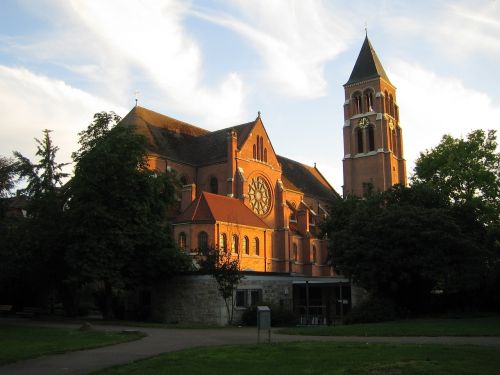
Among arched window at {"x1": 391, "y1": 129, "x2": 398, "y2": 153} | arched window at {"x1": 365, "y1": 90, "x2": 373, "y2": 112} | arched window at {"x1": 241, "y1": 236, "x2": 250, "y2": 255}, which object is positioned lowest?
arched window at {"x1": 241, "y1": 236, "x2": 250, "y2": 255}

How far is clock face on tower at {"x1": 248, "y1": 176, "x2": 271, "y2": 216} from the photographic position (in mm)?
56469

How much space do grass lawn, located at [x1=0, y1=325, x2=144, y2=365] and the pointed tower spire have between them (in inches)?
2387

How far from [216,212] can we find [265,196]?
12835mm

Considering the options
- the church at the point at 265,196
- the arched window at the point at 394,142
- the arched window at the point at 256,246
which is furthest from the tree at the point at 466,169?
the arched window at the point at 394,142

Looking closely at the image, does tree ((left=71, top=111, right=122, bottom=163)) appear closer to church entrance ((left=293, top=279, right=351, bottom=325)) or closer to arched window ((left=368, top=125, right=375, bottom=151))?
church entrance ((left=293, top=279, right=351, bottom=325))

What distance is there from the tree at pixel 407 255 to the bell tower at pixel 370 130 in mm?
40075

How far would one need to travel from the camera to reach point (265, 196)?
58.5 meters

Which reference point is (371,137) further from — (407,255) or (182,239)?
→ (407,255)

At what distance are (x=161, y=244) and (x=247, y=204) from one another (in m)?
20.4

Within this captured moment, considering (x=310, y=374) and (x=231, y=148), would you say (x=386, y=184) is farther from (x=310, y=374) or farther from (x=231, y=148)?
(x=310, y=374)

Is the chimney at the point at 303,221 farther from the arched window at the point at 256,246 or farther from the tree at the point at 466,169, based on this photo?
the tree at the point at 466,169

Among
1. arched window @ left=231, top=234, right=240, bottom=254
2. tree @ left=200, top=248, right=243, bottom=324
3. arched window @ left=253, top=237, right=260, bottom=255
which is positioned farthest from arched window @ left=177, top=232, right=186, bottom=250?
tree @ left=200, top=248, right=243, bottom=324

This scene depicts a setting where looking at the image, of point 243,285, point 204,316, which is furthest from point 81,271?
point 243,285

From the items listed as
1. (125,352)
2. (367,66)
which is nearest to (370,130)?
(367,66)
